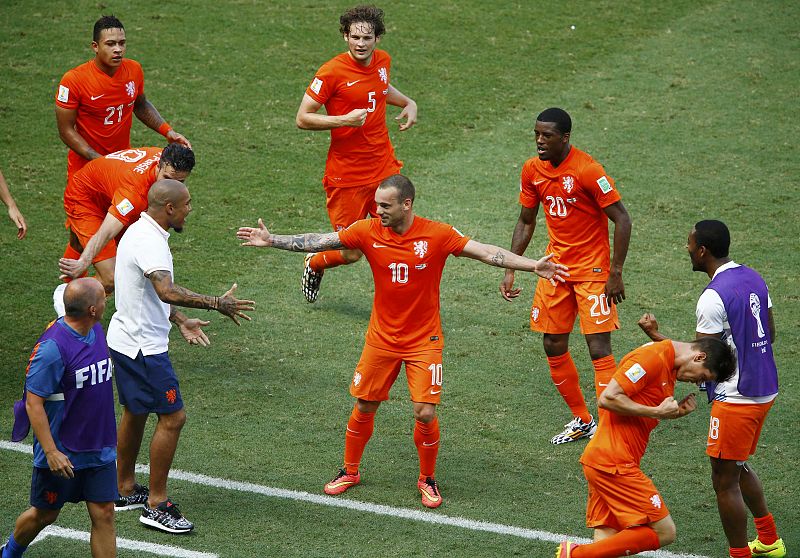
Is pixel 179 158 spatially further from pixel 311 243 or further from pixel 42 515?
pixel 42 515

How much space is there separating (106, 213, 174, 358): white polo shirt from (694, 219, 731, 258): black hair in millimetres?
3481

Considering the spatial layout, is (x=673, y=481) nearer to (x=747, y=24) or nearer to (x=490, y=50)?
(x=490, y=50)

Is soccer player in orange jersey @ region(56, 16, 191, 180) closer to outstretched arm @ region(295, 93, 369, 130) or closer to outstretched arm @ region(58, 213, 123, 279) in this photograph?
outstretched arm @ region(295, 93, 369, 130)

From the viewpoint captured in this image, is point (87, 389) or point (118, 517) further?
point (118, 517)

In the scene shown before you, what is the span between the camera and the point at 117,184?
9359 mm

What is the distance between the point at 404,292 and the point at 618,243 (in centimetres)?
189

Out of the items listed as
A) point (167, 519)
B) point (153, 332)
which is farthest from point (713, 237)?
point (167, 519)

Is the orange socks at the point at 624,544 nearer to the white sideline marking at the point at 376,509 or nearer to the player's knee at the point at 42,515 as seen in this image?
the white sideline marking at the point at 376,509

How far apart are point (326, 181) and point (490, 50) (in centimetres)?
692

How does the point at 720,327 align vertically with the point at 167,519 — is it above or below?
above

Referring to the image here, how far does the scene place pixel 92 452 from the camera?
651 cm

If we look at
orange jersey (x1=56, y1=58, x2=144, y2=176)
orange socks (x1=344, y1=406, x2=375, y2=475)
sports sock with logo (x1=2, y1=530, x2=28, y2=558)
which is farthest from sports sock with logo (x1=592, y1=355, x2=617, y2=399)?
orange jersey (x1=56, y1=58, x2=144, y2=176)

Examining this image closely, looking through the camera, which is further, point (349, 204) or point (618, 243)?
point (349, 204)

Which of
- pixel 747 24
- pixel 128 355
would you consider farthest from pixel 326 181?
pixel 747 24
